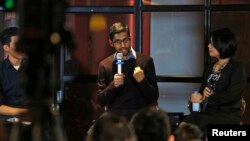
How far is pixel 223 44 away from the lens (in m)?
5.38

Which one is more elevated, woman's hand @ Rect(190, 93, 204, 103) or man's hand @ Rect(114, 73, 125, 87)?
man's hand @ Rect(114, 73, 125, 87)

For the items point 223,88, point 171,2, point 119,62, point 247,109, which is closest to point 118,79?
point 119,62

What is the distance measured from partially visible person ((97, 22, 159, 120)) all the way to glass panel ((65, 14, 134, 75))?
1.30 m

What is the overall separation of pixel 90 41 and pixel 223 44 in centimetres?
213

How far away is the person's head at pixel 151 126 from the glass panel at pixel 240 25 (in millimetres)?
3553

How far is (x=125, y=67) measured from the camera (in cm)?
→ 559

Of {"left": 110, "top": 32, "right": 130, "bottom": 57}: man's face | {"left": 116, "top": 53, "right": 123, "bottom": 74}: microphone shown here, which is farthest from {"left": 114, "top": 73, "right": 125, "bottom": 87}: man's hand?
{"left": 110, "top": 32, "right": 130, "bottom": 57}: man's face

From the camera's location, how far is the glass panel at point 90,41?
6887mm

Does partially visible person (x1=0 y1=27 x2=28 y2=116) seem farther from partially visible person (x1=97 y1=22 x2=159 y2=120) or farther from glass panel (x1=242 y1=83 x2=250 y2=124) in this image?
glass panel (x1=242 y1=83 x2=250 y2=124)

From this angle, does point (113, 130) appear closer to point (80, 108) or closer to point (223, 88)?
point (223, 88)

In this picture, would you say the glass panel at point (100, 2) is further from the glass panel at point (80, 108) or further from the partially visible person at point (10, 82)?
the partially visible person at point (10, 82)

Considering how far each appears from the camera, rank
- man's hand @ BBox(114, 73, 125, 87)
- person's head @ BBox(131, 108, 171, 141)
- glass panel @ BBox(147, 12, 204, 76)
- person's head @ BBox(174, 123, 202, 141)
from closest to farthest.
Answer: person's head @ BBox(131, 108, 171, 141) → person's head @ BBox(174, 123, 202, 141) → man's hand @ BBox(114, 73, 125, 87) → glass panel @ BBox(147, 12, 204, 76)

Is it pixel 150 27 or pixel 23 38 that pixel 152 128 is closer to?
pixel 23 38

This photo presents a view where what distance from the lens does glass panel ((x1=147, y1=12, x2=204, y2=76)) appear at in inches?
273
